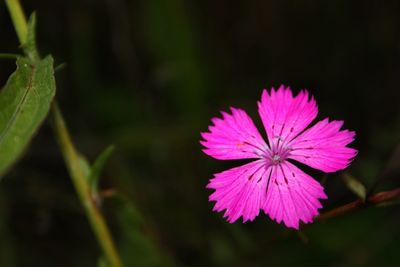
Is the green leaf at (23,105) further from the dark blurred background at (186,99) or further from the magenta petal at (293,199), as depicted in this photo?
the dark blurred background at (186,99)

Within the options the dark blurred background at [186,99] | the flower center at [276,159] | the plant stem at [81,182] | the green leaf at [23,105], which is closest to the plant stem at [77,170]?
the plant stem at [81,182]

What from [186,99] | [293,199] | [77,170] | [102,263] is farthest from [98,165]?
[186,99]

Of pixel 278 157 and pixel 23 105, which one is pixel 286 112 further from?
pixel 23 105

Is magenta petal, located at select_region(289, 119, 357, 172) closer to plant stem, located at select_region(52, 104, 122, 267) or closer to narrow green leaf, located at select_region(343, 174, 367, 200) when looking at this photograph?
narrow green leaf, located at select_region(343, 174, 367, 200)

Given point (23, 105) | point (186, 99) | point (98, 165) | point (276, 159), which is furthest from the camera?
point (186, 99)

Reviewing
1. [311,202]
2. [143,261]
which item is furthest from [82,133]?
[311,202]
